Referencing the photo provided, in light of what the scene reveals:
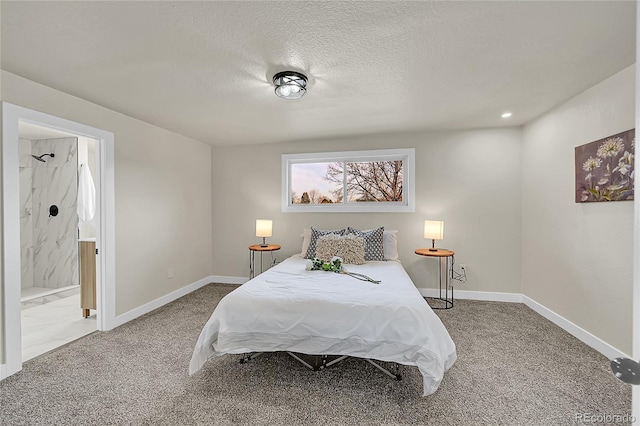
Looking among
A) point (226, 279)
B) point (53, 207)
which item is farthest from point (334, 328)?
point (53, 207)

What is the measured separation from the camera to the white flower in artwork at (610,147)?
2.31m

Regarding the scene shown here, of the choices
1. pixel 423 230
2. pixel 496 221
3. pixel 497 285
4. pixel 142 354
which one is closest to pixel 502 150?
pixel 496 221

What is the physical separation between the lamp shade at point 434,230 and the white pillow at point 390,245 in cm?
42

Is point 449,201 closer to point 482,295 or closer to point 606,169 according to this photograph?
point 482,295

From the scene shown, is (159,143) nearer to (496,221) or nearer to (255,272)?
(255,272)

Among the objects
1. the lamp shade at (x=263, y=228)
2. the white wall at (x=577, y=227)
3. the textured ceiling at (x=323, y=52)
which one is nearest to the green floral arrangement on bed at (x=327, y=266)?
the lamp shade at (x=263, y=228)

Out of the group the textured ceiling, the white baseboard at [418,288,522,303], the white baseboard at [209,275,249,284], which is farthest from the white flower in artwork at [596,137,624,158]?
the white baseboard at [209,275,249,284]

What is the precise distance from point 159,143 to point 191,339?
2522mm

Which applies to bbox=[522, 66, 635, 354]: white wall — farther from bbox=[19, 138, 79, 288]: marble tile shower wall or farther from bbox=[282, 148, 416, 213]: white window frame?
bbox=[19, 138, 79, 288]: marble tile shower wall

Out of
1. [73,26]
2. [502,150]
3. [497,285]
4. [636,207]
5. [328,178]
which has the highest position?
[73,26]

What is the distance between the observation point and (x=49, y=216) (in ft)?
15.5

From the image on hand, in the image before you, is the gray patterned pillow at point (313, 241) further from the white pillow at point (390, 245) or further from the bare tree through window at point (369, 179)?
the bare tree through window at point (369, 179)

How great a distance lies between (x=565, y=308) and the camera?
2.97 m

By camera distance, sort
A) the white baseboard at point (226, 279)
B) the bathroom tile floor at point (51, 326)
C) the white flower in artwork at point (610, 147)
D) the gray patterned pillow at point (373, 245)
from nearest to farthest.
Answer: the white flower in artwork at point (610, 147), the bathroom tile floor at point (51, 326), the gray patterned pillow at point (373, 245), the white baseboard at point (226, 279)
